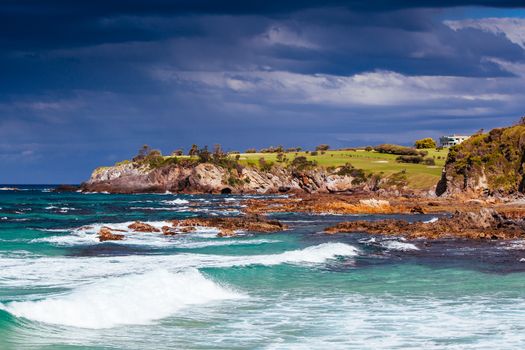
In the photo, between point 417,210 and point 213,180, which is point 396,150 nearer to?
point 213,180

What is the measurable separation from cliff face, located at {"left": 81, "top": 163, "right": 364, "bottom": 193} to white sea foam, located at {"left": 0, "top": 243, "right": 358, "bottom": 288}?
99.8 metres

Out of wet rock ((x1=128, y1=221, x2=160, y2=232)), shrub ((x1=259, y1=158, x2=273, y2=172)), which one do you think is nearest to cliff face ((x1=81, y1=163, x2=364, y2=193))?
shrub ((x1=259, y1=158, x2=273, y2=172))

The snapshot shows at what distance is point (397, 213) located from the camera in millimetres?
71375

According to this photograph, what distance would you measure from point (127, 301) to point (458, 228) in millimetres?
28991

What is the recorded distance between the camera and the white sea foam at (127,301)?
18.0 metres

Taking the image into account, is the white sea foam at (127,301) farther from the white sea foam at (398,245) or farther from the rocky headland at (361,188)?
the rocky headland at (361,188)

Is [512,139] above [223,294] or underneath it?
above

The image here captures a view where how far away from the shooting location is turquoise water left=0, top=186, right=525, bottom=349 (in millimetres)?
16328

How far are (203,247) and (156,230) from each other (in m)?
10.1

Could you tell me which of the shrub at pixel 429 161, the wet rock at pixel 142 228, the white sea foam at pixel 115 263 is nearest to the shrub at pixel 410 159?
the shrub at pixel 429 161

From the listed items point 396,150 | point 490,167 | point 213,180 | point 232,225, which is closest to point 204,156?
point 213,180

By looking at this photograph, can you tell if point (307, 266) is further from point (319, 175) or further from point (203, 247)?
point (319, 175)

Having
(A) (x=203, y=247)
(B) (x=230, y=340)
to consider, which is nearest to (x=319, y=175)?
(A) (x=203, y=247)

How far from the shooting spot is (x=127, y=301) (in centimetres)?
1986
